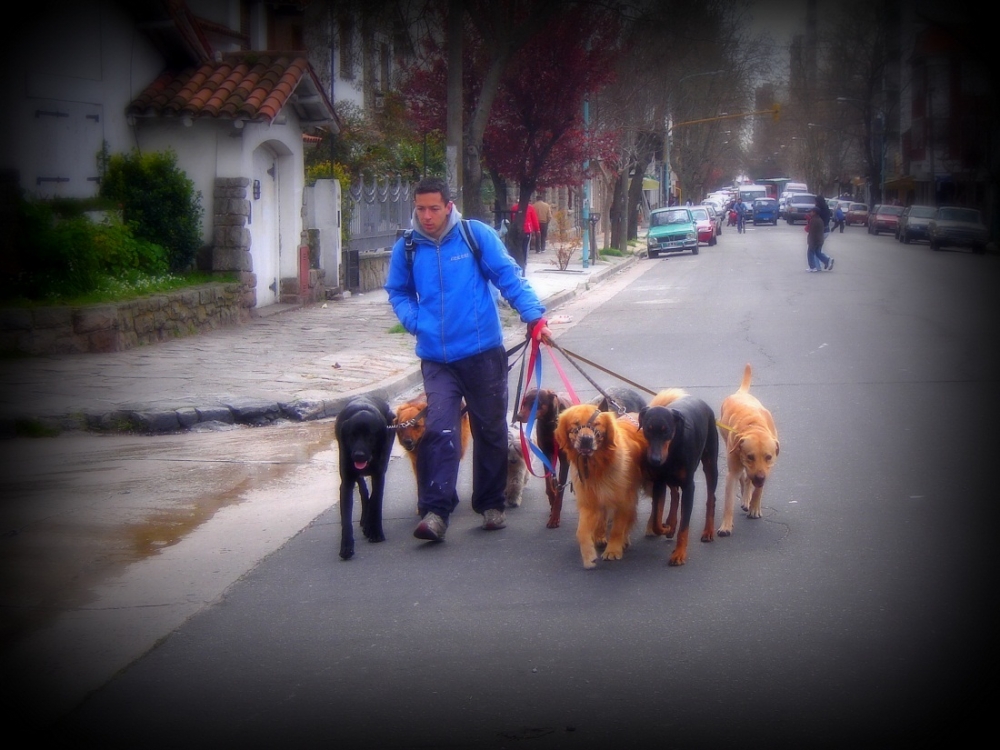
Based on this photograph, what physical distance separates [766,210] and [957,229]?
47.2 metres

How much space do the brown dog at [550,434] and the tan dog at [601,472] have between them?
49 cm

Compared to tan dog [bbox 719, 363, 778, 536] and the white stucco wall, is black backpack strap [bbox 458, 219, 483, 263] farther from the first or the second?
the white stucco wall

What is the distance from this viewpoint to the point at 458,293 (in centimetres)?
658

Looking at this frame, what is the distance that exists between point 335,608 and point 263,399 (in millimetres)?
5379

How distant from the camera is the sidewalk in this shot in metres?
10.0

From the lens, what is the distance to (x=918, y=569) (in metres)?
5.66

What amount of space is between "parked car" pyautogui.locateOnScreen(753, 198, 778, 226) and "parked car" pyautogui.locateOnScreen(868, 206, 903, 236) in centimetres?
2288

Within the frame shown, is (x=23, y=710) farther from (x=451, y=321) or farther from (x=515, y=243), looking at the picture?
(x=515, y=243)

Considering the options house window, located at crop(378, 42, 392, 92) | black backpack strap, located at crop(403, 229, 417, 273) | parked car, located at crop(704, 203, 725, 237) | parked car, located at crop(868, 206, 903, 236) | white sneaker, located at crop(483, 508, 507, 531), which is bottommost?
white sneaker, located at crop(483, 508, 507, 531)

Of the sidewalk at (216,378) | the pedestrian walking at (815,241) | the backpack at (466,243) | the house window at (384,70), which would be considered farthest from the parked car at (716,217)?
the backpack at (466,243)

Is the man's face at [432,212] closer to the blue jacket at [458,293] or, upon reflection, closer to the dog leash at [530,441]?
the blue jacket at [458,293]

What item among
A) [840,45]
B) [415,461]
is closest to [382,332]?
[415,461]

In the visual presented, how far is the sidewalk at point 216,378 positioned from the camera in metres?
10.0

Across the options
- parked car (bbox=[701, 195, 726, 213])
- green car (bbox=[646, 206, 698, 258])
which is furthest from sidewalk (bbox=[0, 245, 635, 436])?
parked car (bbox=[701, 195, 726, 213])
